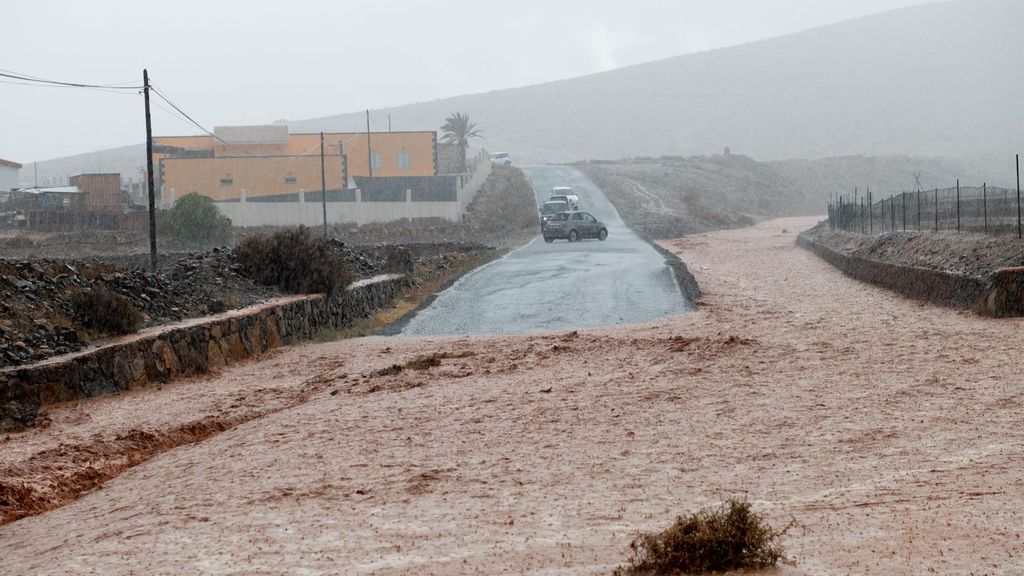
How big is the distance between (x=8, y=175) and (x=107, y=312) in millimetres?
69849

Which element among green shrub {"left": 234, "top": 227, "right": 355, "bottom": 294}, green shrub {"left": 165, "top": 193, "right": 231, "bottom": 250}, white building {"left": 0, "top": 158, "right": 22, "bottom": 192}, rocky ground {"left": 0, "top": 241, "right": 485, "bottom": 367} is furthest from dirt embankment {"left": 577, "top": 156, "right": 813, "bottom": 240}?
white building {"left": 0, "top": 158, "right": 22, "bottom": 192}

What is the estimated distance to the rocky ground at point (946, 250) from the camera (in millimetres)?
21891

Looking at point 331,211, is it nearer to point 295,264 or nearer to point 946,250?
point 295,264

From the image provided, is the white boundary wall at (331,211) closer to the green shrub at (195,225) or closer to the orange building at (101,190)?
the orange building at (101,190)

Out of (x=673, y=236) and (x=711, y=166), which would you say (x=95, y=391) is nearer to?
(x=673, y=236)

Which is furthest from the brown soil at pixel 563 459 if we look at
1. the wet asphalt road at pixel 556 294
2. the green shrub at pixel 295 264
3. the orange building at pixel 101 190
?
the orange building at pixel 101 190

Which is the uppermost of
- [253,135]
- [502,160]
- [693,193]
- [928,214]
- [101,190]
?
[253,135]

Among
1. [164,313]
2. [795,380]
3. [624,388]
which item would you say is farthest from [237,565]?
[164,313]

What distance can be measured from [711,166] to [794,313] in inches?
3803

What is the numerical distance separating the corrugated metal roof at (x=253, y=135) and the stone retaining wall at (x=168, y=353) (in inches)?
2557

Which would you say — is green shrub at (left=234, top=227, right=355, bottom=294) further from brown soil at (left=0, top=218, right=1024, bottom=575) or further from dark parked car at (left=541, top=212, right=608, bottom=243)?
dark parked car at (left=541, top=212, right=608, bottom=243)

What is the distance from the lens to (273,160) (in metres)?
Result: 76.1

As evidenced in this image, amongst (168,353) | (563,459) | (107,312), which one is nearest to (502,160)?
(168,353)

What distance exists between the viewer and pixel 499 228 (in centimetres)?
6738
